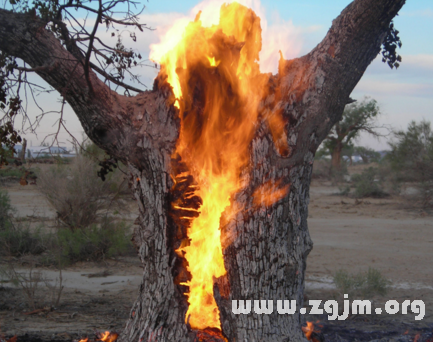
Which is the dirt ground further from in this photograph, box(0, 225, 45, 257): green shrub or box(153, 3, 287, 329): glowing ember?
box(153, 3, 287, 329): glowing ember

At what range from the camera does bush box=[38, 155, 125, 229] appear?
30.4ft

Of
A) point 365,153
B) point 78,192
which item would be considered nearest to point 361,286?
point 78,192

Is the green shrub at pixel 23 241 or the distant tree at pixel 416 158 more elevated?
the distant tree at pixel 416 158

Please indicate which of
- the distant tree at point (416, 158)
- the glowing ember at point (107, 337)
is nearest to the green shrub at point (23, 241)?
the glowing ember at point (107, 337)

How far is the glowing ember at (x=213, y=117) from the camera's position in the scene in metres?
3.39

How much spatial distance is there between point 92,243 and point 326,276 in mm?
4210

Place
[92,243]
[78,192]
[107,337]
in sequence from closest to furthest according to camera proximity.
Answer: [107,337]
[92,243]
[78,192]

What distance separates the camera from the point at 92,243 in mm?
8289

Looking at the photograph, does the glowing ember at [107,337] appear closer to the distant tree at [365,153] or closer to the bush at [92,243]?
the bush at [92,243]

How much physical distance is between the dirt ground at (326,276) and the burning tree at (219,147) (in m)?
1.50

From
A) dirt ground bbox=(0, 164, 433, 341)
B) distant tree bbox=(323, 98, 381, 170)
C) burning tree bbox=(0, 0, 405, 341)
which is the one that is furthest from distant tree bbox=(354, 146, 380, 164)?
burning tree bbox=(0, 0, 405, 341)

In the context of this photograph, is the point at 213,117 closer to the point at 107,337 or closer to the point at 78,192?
the point at 107,337

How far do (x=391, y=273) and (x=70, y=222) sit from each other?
624 cm

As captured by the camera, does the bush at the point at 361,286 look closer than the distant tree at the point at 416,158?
Yes
